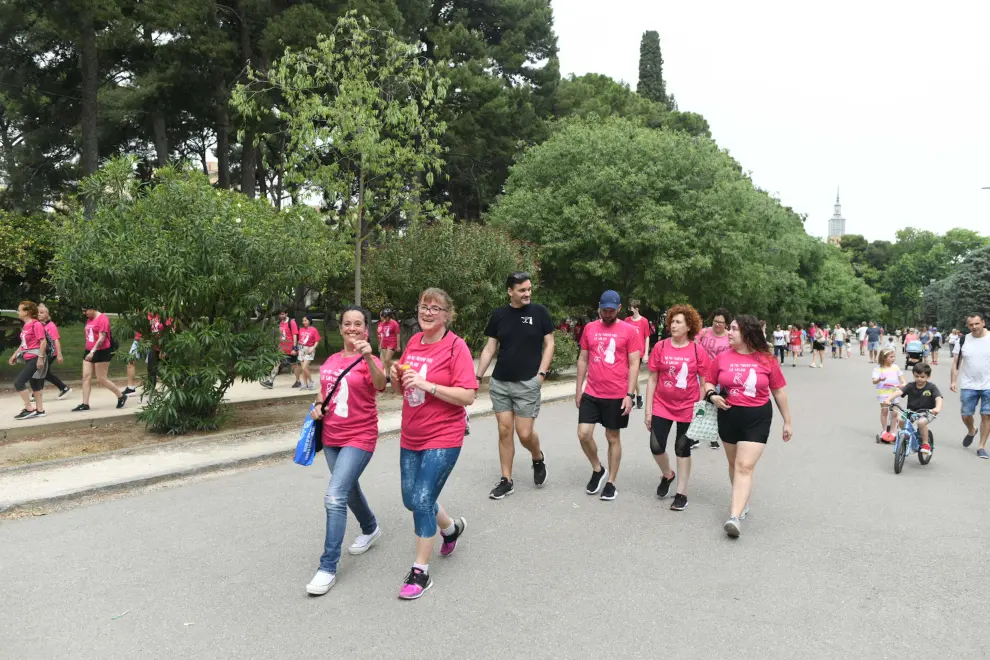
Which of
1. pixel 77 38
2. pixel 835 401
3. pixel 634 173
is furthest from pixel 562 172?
pixel 77 38

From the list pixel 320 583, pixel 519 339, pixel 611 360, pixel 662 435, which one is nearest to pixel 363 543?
pixel 320 583

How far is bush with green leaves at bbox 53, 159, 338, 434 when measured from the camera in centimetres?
816

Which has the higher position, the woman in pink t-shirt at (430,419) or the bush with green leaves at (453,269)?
the bush with green leaves at (453,269)

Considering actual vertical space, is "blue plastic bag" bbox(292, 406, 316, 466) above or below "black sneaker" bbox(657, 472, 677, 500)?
above

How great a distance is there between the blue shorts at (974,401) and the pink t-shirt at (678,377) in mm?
4911

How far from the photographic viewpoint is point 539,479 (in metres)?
6.52

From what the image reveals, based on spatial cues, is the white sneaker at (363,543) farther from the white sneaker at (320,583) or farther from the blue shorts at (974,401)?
the blue shorts at (974,401)

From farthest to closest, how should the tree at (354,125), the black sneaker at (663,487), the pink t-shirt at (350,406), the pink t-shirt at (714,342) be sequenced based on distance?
1. the tree at (354,125)
2. the pink t-shirt at (714,342)
3. the black sneaker at (663,487)
4. the pink t-shirt at (350,406)

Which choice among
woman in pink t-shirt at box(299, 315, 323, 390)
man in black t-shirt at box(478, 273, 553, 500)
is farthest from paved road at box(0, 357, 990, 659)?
woman in pink t-shirt at box(299, 315, 323, 390)

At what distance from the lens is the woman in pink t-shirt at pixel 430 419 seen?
13.1ft

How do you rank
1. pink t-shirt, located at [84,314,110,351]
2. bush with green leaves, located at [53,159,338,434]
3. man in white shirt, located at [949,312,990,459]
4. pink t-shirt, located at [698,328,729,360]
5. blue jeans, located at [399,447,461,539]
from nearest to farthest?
blue jeans, located at [399,447,461,539], bush with green leaves, located at [53,159,338,434], man in white shirt, located at [949,312,990,459], pink t-shirt, located at [698,328,729,360], pink t-shirt, located at [84,314,110,351]

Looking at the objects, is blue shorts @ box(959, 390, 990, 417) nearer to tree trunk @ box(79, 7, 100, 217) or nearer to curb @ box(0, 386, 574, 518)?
curb @ box(0, 386, 574, 518)

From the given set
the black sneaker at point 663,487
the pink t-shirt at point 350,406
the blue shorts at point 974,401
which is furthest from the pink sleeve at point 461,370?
the blue shorts at point 974,401

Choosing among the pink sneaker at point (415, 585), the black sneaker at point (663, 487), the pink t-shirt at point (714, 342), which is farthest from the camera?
the pink t-shirt at point (714, 342)
